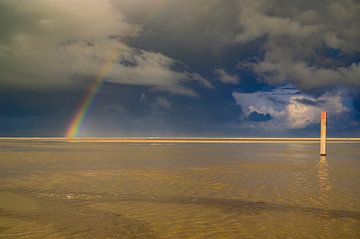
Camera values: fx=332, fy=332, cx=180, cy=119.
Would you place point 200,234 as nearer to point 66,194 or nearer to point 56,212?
point 56,212

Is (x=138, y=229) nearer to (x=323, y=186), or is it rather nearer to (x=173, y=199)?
(x=173, y=199)

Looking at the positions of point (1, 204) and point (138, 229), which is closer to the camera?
point (138, 229)

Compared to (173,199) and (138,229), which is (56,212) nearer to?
(138,229)

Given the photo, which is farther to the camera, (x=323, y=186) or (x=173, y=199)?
(x=323, y=186)

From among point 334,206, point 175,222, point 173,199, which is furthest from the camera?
point 173,199

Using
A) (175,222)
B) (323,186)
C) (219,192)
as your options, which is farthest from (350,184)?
(175,222)

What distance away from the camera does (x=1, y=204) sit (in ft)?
36.9

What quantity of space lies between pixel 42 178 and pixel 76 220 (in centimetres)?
972

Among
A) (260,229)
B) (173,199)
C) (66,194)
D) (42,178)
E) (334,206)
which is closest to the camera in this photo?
(260,229)

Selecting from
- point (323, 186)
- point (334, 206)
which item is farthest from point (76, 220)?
point (323, 186)

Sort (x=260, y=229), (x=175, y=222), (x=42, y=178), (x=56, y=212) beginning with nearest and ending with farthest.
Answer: (x=260, y=229), (x=175, y=222), (x=56, y=212), (x=42, y=178)

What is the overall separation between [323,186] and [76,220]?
11.2 m

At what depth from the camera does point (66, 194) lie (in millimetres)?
13117

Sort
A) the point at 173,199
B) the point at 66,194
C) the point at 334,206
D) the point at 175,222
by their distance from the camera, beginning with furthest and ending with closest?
the point at 66,194, the point at 173,199, the point at 334,206, the point at 175,222
